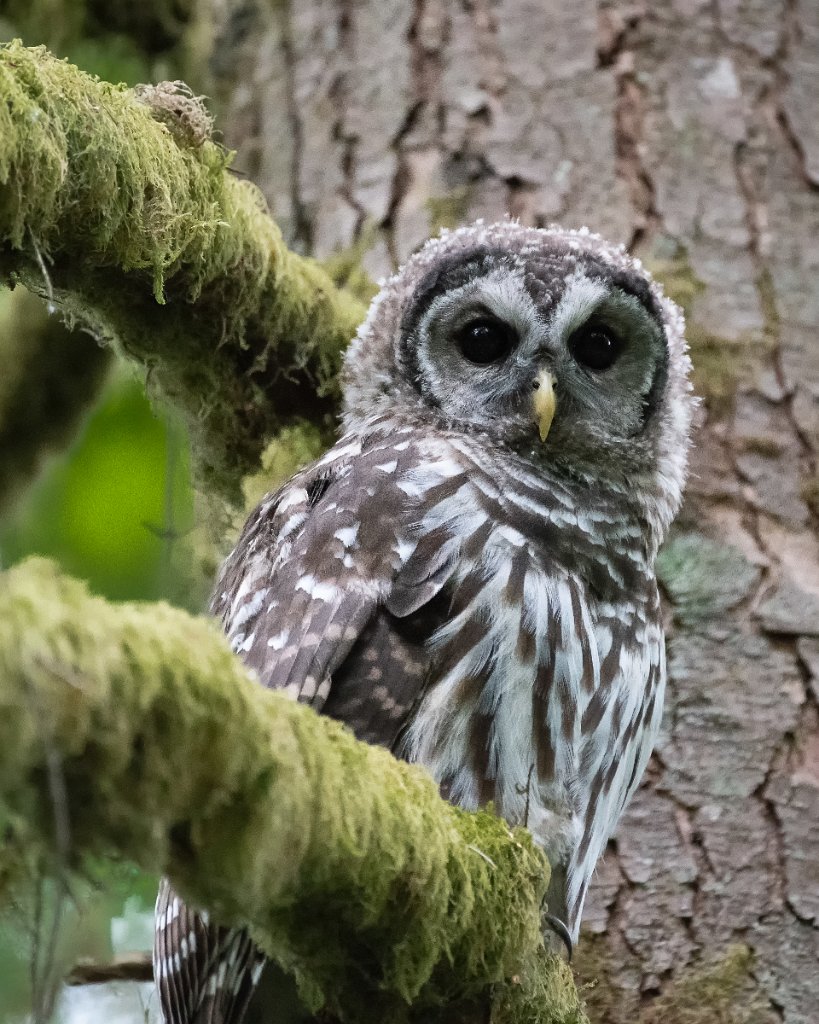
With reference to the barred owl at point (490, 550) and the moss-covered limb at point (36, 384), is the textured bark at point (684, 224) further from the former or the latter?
the moss-covered limb at point (36, 384)

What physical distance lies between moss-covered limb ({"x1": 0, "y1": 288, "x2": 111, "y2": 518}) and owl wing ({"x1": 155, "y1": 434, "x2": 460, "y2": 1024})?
1.40 meters

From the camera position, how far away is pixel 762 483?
350cm

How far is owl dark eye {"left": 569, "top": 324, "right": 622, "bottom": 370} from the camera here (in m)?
3.27

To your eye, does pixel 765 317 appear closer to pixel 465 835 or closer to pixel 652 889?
pixel 652 889

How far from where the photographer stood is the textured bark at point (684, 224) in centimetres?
309

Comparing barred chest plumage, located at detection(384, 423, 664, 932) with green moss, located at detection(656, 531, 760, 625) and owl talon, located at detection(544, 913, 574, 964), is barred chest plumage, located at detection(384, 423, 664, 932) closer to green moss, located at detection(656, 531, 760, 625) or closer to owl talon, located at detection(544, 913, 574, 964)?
owl talon, located at detection(544, 913, 574, 964)

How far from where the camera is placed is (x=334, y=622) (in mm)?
2564

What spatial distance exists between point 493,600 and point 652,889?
0.97 m

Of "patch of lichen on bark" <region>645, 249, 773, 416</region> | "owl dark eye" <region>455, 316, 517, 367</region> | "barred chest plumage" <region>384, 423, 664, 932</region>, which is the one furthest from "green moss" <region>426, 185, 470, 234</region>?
"barred chest plumage" <region>384, 423, 664, 932</region>

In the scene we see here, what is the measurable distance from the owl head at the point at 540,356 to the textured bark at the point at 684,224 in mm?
297

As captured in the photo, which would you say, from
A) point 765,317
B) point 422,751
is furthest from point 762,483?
point 422,751

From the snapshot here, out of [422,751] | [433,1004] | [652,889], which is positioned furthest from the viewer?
[652,889]

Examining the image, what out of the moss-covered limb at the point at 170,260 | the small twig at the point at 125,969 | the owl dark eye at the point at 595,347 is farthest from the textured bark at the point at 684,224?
the small twig at the point at 125,969

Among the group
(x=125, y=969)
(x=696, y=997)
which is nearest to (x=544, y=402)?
(x=696, y=997)
